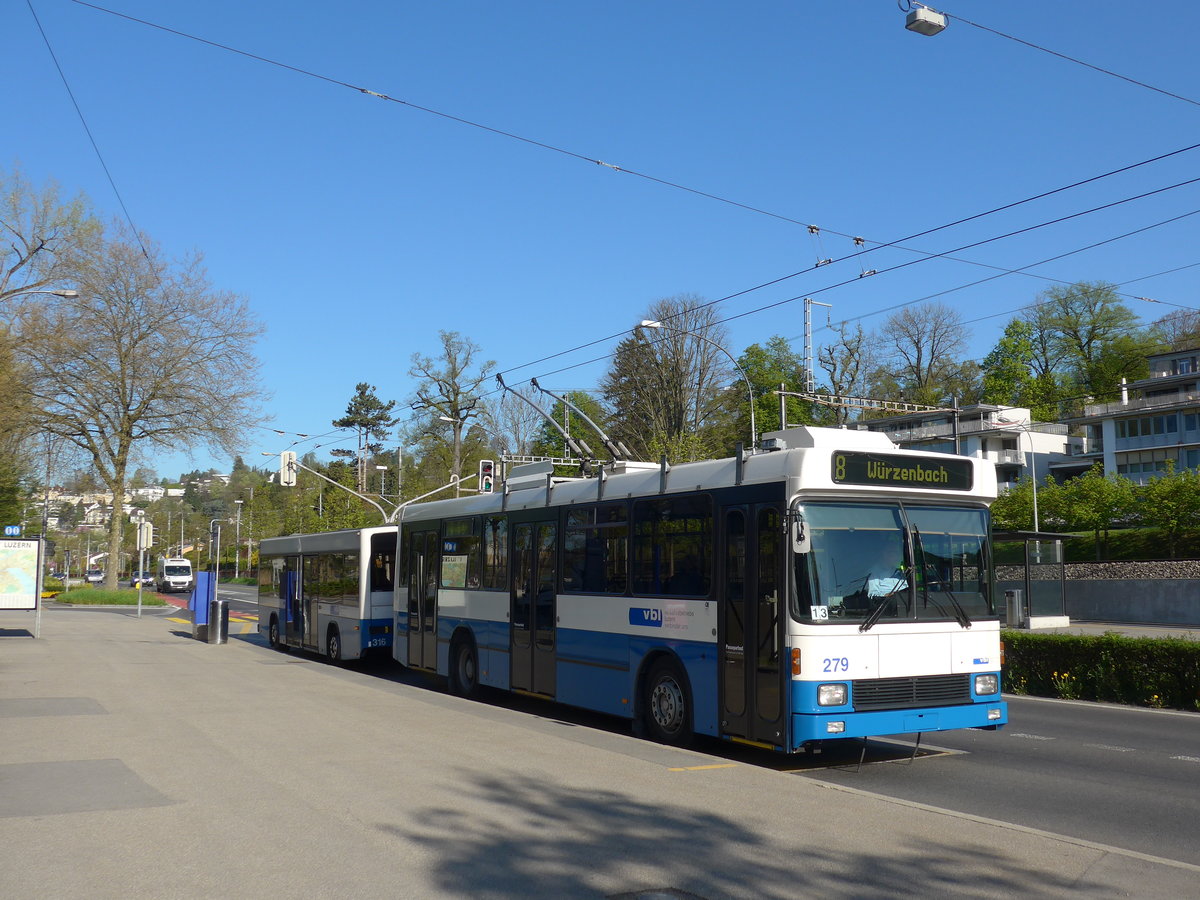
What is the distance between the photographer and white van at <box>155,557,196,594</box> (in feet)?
273

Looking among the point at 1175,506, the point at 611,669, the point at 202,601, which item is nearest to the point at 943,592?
the point at 611,669

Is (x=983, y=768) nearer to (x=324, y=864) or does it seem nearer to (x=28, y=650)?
(x=324, y=864)

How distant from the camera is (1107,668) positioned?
1581 cm

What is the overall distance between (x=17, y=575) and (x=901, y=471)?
22511 millimetres

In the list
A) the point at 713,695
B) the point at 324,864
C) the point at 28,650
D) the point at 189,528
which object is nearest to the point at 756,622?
the point at 713,695

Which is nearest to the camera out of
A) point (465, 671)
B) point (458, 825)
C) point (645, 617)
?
point (458, 825)

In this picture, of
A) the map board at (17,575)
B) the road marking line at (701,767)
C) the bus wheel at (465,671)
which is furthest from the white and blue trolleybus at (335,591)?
the road marking line at (701,767)

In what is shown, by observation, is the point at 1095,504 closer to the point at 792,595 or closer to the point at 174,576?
the point at 792,595

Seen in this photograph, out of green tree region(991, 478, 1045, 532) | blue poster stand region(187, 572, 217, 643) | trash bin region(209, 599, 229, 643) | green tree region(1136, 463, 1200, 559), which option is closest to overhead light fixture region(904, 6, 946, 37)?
trash bin region(209, 599, 229, 643)

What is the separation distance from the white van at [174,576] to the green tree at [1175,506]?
65361mm

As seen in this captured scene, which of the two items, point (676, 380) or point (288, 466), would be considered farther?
point (676, 380)

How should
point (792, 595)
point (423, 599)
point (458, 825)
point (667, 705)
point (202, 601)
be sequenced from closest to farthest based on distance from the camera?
point (458, 825), point (792, 595), point (667, 705), point (423, 599), point (202, 601)

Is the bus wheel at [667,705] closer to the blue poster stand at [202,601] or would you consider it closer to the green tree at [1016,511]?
the blue poster stand at [202,601]

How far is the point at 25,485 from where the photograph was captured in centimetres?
5856
